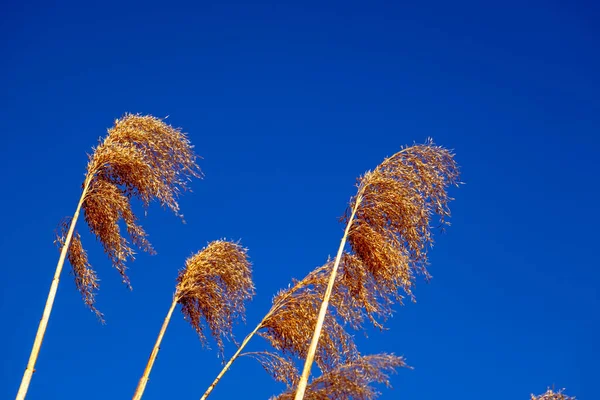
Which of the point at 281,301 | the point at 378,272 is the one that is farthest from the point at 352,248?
the point at 281,301

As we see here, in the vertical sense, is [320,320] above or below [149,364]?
above

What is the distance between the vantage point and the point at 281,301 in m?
7.48

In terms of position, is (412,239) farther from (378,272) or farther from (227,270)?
(227,270)

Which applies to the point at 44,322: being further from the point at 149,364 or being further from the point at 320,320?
the point at 320,320

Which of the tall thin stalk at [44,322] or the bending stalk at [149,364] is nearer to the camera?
the tall thin stalk at [44,322]

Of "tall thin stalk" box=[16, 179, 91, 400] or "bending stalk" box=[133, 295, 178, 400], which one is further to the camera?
"bending stalk" box=[133, 295, 178, 400]

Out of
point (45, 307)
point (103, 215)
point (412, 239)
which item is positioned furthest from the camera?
point (103, 215)

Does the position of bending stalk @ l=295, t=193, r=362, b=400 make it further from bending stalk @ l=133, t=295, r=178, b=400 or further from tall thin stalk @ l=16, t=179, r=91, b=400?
tall thin stalk @ l=16, t=179, r=91, b=400

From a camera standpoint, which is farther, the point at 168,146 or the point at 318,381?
the point at 168,146

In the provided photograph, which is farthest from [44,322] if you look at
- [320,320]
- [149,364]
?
[320,320]

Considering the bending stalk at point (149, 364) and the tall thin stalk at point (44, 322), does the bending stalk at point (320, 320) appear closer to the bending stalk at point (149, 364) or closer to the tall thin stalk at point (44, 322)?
the bending stalk at point (149, 364)

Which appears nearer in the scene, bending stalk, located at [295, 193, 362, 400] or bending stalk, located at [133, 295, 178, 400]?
bending stalk, located at [295, 193, 362, 400]

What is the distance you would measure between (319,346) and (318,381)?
1.39 ft

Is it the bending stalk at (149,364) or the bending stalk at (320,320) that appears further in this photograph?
the bending stalk at (149,364)
